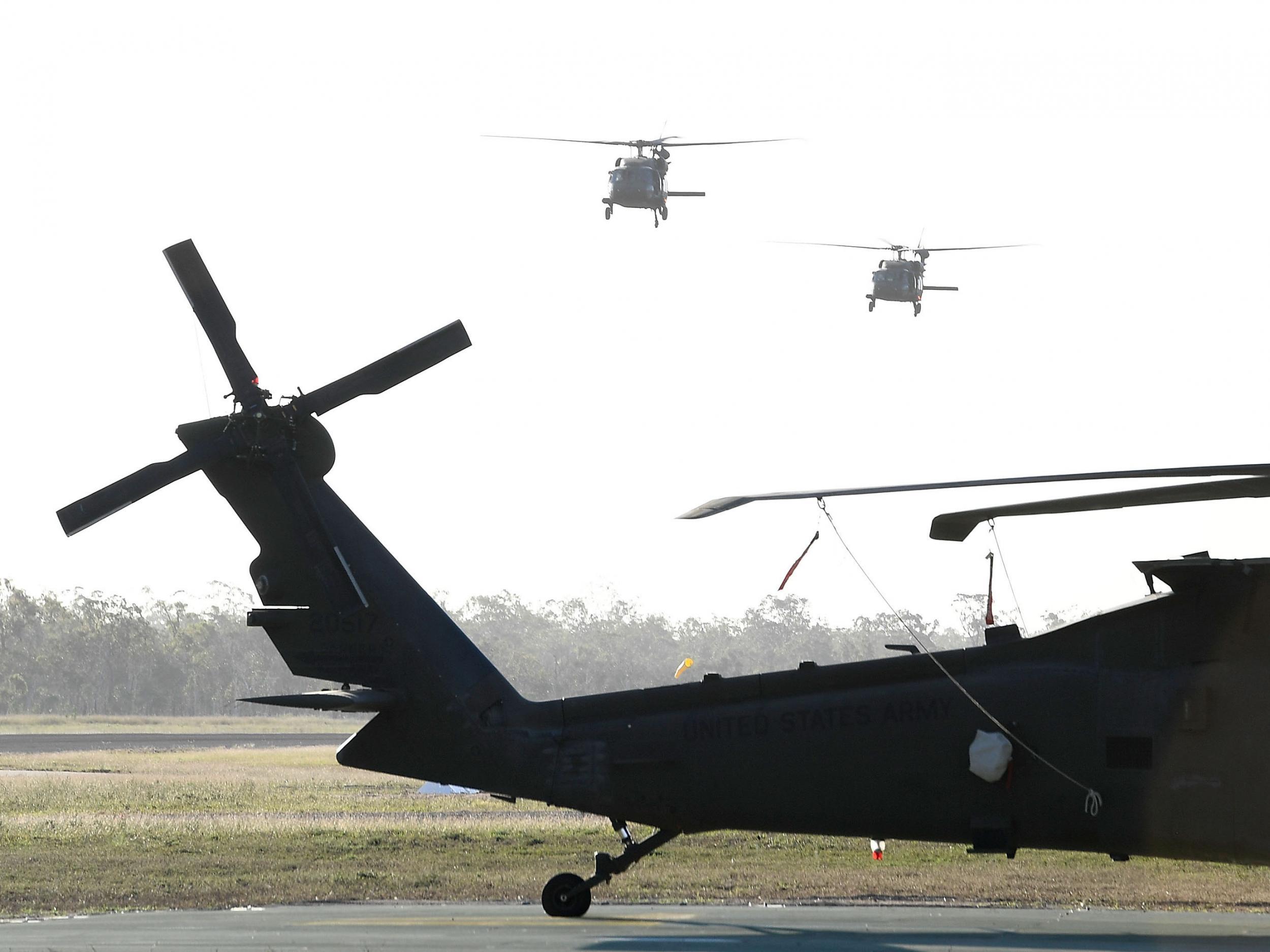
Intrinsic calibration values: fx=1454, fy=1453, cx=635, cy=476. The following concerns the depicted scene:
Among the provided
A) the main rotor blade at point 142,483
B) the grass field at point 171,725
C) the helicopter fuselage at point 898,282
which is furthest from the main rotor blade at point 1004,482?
the grass field at point 171,725

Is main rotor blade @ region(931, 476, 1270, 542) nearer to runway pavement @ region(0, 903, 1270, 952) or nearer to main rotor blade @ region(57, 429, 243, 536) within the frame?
runway pavement @ region(0, 903, 1270, 952)

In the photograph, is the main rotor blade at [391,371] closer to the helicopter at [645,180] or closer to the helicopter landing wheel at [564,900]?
the helicopter landing wheel at [564,900]

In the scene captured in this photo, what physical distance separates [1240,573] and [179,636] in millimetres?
156341

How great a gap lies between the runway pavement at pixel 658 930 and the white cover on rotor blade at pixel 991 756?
139cm

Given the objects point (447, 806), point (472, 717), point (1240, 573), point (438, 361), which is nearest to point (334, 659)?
point (472, 717)

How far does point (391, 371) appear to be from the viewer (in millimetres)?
14391

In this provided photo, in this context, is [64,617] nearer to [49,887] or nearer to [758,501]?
[49,887]

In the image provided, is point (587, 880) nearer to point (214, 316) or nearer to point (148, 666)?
point (214, 316)

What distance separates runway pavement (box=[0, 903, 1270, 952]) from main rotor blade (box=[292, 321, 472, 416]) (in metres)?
5.09

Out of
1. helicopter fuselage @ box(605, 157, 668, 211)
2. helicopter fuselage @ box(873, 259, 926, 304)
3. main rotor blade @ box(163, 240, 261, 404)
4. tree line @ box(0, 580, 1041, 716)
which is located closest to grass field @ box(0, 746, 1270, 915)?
main rotor blade @ box(163, 240, 261, 404)

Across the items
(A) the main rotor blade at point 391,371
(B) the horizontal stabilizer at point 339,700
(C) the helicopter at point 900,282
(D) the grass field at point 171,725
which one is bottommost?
(D) the grass field at point 171,725

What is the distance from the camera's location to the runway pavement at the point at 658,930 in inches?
475

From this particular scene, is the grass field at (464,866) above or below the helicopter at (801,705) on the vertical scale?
below

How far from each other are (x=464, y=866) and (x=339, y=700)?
8.12 meters
